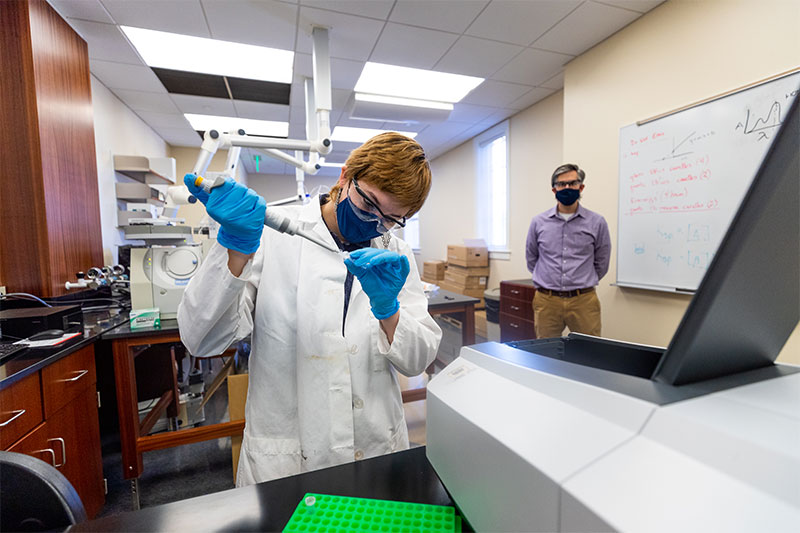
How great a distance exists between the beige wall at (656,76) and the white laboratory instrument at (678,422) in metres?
1.98

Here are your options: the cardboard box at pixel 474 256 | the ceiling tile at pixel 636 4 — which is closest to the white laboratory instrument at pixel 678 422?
the ceiling tile at pixel 636 4

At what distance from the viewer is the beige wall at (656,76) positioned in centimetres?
183

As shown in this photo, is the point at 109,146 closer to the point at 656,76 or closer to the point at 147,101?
the point at 147,101

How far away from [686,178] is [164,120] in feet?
16.7

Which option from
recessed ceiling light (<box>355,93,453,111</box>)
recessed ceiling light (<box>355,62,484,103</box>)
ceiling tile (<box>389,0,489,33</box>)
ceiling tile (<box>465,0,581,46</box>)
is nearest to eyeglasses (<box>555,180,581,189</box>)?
ceiling tile (<box>465,0,581,46</box>)

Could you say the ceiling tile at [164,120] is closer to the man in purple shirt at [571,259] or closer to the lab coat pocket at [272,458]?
the man in purple shirt at [571,259]

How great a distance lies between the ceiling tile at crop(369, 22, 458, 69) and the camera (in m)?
2.54

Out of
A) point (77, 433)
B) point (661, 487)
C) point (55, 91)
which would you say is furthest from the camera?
point (55, 91)

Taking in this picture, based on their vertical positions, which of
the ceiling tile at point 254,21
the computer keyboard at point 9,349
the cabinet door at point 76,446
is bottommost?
the cabinet door at point 76,446

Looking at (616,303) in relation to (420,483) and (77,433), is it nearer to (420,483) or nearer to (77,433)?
(420,483)

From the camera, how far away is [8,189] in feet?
6.50

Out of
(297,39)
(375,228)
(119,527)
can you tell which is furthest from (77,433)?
(297,39)

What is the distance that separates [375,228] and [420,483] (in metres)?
0.60

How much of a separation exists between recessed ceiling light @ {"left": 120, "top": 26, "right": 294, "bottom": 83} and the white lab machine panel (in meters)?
3.10
